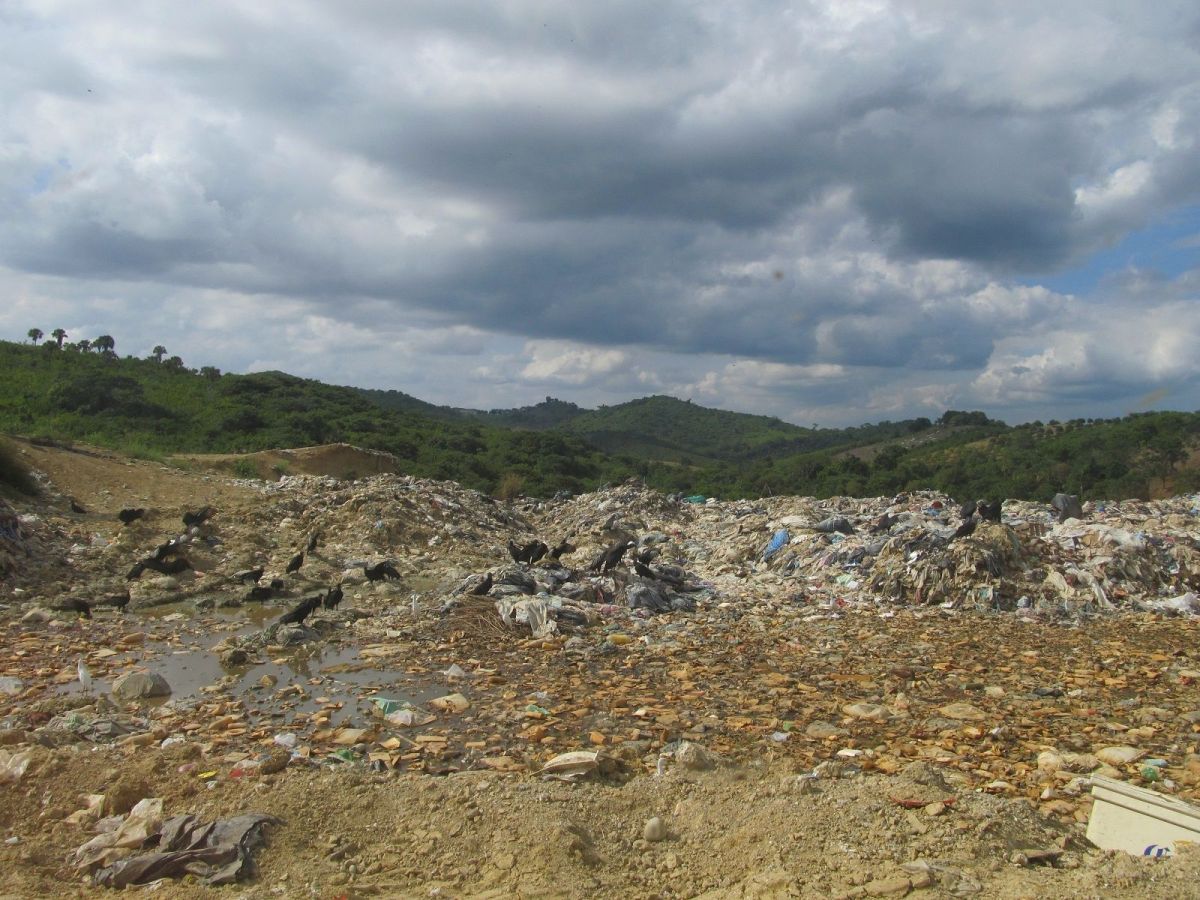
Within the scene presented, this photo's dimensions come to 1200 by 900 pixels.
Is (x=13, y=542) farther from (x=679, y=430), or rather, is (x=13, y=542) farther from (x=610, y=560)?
(x=679, y=430)

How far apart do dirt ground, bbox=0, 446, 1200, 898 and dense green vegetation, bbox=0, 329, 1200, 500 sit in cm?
1409

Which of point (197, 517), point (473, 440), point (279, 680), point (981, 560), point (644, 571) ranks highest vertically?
point (473, 440)

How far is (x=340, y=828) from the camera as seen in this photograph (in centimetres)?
313

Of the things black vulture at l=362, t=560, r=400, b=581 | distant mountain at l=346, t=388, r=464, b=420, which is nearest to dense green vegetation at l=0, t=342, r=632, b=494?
black vulture at l=362, t=560, r=400, b=581

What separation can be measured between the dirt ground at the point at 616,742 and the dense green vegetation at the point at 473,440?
555 inches

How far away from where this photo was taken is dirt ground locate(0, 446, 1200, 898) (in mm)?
2811

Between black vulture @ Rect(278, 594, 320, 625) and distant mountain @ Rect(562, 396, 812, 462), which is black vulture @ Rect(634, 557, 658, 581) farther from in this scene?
distant mountain @ Rect(562, 396, 812, 462)

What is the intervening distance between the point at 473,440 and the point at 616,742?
Answer: 29.3 metres

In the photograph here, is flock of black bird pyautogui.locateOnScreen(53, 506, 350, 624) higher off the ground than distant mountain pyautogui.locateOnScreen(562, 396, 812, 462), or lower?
lower

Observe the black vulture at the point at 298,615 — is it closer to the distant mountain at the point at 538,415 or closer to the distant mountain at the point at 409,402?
the distant mountain at the point at 409,402

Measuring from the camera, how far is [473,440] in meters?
32.9

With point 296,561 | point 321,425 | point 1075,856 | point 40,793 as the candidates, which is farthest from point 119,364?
point 1075,856

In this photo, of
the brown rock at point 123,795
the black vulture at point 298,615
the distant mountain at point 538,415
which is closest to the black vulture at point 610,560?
the black vulture at point 298,615

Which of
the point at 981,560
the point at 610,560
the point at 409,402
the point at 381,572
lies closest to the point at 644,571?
the point at 610,560
